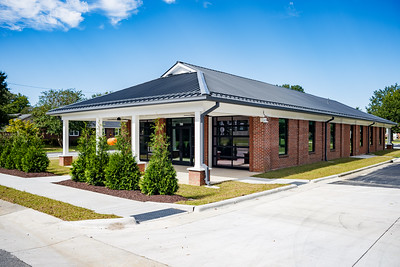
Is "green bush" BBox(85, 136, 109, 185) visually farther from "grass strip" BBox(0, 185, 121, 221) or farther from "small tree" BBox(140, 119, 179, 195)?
"small tree" BBox(140, 119, 179, 195)

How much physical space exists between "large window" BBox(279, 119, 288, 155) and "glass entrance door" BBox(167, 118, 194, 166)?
200 inches

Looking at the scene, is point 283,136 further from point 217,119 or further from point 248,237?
point 248,237

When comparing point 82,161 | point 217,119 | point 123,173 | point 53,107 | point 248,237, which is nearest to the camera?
point 248,237

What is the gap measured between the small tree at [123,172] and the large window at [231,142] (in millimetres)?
7427

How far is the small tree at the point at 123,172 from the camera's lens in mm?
10227

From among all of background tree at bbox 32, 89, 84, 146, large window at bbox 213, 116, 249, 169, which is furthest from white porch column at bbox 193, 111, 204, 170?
background tree at bbox 32, 89, 84, 146

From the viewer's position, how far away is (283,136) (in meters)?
17.0

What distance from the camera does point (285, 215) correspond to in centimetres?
752

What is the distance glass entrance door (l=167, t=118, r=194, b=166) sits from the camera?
18.6 m

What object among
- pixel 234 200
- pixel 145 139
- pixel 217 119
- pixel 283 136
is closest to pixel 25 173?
pixel 145 139

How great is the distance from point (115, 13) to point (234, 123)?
32.7 ft

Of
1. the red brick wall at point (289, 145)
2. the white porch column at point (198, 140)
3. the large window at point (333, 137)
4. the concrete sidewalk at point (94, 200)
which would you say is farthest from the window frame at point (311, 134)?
the concrete sidewalk at point (94, 200)

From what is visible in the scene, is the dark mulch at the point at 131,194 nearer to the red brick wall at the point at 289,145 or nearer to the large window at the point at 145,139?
the red brick wall at the point at 289,145

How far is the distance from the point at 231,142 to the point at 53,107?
32.1m
